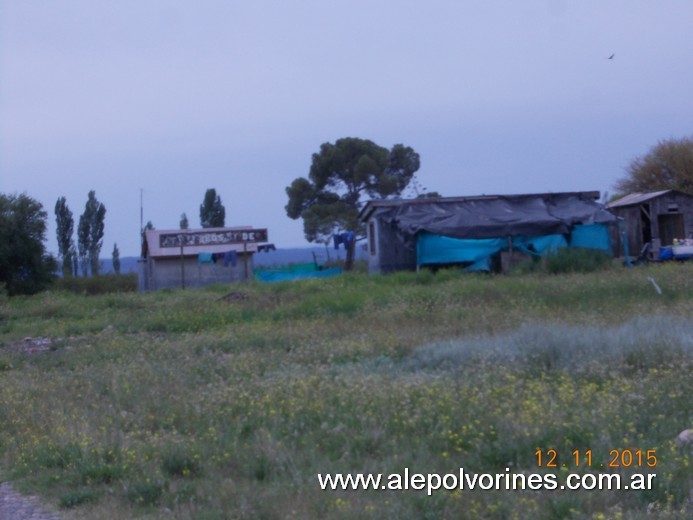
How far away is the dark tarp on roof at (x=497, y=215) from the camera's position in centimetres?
2602

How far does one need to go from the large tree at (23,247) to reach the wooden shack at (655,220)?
21.7 metres

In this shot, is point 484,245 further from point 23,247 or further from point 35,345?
point 23,247

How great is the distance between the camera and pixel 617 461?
20.1 ft

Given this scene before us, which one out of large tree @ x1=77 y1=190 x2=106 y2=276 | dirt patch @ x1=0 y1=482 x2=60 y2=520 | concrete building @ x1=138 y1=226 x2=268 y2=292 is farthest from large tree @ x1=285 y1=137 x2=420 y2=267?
dirt patch @ x1=0 y1=482 x2=60 y2=520

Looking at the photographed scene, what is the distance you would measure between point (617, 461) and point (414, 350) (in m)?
5.89

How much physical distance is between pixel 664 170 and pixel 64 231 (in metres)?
35.5

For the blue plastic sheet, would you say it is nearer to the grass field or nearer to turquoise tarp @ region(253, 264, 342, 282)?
turquoise tarp @ region(253, 264, 342, 282)

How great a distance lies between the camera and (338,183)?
4822cm

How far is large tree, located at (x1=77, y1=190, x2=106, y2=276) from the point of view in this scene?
5422 cm

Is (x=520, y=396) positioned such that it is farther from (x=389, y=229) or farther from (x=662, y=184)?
(x=662, y=184)

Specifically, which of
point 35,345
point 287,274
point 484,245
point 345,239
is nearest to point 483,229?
point 484,245

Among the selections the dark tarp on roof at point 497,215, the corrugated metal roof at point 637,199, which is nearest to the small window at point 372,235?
the dark tarp on roof at point 497,215

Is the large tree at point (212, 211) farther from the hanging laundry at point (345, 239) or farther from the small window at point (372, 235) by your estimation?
the small window at point (372, 235)

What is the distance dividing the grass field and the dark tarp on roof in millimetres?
10733
